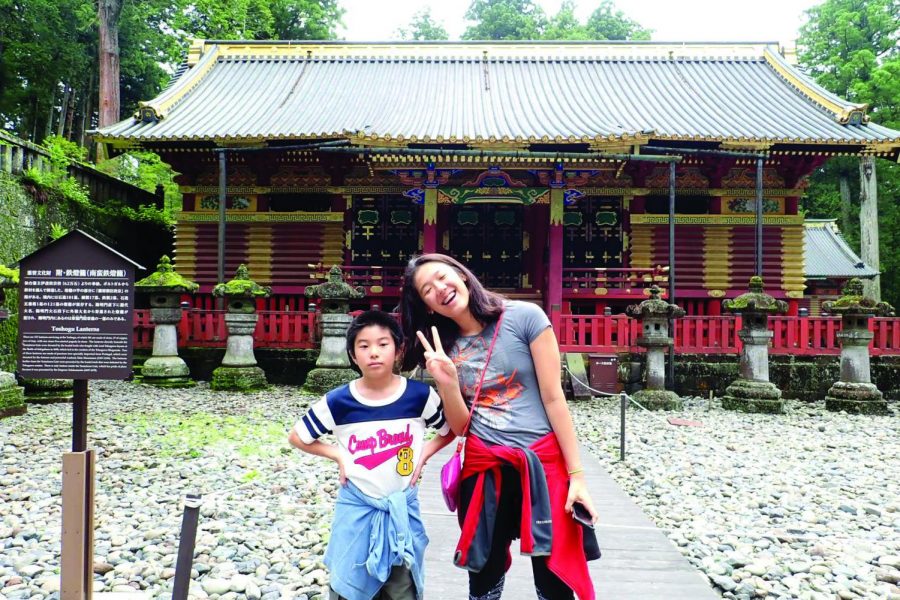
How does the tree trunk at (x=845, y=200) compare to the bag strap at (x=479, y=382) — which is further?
the tree trunk at (x=845, y=200)

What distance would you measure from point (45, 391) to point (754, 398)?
10030 millimetres

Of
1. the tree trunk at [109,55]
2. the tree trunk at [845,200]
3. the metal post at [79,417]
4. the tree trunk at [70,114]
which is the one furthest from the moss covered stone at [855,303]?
the tree trunk at [70,114]

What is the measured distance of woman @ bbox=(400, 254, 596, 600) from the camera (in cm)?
176

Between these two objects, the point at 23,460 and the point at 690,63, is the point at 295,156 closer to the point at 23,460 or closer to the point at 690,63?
the point at 23,460

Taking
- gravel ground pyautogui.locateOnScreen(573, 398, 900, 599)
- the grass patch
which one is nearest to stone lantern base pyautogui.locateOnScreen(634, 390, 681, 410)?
gravel ground pyautogui.locateOnScreen(573, 398, 900, 599)

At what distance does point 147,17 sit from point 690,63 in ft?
65.6

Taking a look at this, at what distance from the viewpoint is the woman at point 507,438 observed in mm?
1762

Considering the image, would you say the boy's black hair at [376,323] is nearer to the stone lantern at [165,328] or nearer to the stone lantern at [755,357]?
the stone lantern at [755,357]

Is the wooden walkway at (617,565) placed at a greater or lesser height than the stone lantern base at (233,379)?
lesser

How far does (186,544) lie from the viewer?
6.62ft

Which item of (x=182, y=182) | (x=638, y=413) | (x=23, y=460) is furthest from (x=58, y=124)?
(x=638, y=413)

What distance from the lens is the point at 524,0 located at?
1348 inches

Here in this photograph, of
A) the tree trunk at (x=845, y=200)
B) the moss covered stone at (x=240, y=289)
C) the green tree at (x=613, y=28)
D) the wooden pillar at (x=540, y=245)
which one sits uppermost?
the green tree at (x=613, y=28)

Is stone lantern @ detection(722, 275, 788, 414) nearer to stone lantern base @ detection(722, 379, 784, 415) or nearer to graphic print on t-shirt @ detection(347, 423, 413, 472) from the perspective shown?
stone lantern base @ detection(722, 379, 784, 415)
